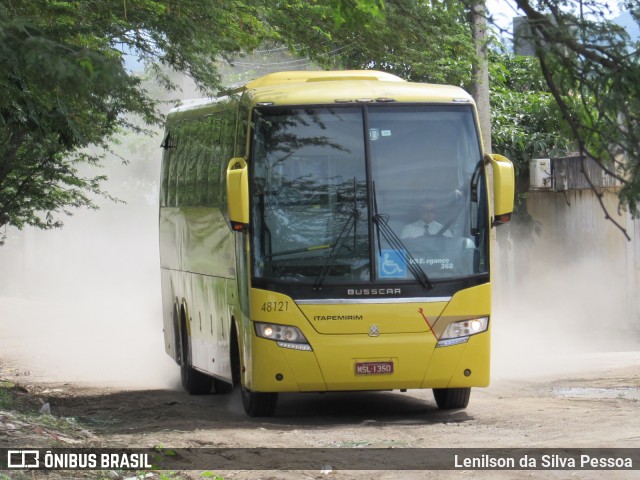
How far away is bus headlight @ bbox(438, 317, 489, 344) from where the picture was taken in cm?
1251

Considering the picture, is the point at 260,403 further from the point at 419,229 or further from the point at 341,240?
the point at 419,229

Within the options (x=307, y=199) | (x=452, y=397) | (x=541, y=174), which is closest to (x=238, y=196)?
(x=307, y=199)

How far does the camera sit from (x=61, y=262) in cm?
5984

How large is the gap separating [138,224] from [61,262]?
5688 mm

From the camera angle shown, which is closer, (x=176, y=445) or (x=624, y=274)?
(x=176, y=445)

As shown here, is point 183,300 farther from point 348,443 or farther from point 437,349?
point 348,443

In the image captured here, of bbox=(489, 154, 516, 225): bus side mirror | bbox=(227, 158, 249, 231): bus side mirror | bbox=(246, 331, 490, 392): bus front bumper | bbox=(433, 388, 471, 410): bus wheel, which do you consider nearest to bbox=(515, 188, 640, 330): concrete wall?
bbox=(433, 388, 471, 410): bus wheel

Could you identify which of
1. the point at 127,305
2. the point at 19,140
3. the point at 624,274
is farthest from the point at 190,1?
the point at 127,305

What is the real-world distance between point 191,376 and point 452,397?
4.84 m

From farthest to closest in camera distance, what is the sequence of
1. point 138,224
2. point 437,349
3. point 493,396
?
1. point 138,224
2. point 493,396
3. point 437,349

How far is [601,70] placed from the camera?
8078mm

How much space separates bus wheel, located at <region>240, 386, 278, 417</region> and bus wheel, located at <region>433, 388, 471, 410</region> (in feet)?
5.52

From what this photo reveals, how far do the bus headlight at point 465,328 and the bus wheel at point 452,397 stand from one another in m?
0.94

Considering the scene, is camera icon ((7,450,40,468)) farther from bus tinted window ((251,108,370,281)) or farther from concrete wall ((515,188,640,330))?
concrete wall ((515,188,640,330))
